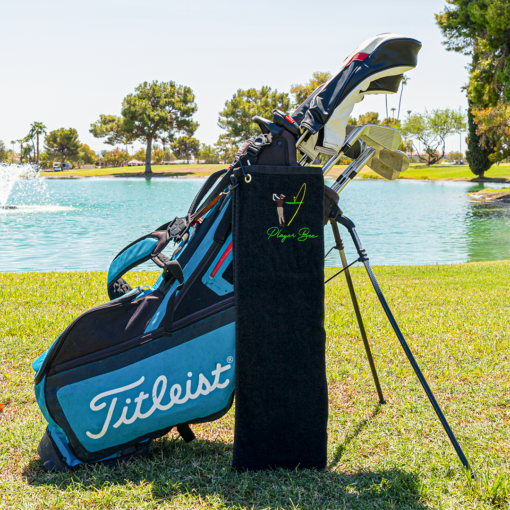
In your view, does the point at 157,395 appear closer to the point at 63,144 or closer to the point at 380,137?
the point at 380,137

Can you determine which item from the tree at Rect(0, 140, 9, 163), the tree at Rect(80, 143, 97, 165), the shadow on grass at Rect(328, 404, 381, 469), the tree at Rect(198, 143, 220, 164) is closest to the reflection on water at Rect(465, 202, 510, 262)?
the shadow on grass at Rect(328, 404, 381, 469)

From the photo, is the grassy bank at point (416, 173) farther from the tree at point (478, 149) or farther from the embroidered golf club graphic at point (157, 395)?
the embroidered golf club graphic at point (157, 395)

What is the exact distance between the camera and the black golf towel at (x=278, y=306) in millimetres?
1836

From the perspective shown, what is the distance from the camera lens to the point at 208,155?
291 ft

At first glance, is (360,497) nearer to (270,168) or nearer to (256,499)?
(256,499)

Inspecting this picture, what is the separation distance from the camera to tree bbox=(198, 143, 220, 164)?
282 ft

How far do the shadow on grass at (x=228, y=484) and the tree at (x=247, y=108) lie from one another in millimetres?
63468

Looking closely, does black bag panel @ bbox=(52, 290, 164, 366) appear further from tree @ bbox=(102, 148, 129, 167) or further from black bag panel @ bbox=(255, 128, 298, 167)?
tree @ bbox=(102, 148, 129, 167)

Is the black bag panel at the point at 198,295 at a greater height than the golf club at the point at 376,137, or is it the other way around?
the golf club at the point at 376,137

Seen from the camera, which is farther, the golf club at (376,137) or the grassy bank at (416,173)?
the grassy bank at (416,173)

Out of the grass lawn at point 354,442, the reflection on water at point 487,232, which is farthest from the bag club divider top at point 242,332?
the reflection on water at point 487,232

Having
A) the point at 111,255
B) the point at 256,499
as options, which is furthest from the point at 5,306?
the point at 111,255

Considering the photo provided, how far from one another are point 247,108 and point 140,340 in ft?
220

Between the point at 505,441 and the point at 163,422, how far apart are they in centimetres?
153
